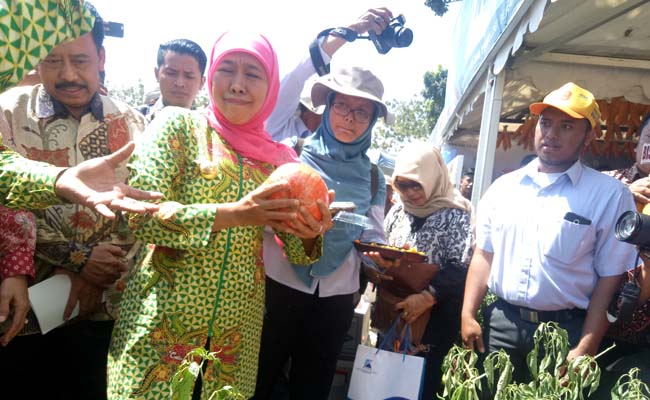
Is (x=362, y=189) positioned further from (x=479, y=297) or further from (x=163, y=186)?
(x=163, y=186)

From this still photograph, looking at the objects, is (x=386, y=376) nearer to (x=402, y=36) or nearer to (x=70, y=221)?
(x=70, y=221)

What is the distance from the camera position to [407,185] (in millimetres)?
2705

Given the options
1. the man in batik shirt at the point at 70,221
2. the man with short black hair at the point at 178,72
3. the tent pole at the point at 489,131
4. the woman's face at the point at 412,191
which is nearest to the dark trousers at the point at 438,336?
the woman's face at the point at 412,191

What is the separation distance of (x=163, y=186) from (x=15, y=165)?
0.40 metres

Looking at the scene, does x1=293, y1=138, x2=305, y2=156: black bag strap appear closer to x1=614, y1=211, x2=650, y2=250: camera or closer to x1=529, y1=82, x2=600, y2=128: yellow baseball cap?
x1=529, y1=82, x2=600, y2=128: yellow baseball cap

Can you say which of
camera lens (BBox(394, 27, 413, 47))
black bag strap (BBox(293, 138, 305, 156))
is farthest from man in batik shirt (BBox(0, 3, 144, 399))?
camera lens (BBox(394, 27, 413, 47))

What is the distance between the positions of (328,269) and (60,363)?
47.6 inches

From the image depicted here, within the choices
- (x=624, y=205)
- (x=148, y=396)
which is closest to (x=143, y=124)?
(x=148, y=396)

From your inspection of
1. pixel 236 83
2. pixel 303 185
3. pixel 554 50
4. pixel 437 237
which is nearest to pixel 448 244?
pixel 437 237

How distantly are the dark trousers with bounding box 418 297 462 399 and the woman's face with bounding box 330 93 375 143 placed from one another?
1.03m

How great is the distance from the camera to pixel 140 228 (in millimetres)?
1536

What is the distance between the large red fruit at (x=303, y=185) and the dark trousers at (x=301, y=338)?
67cm

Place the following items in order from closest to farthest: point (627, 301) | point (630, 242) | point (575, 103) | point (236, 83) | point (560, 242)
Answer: point (236, 83) < point (630, 242) < point (627, 301) < point (560, 242) < point (575, 103)

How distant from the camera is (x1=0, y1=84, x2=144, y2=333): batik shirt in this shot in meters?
1.91
